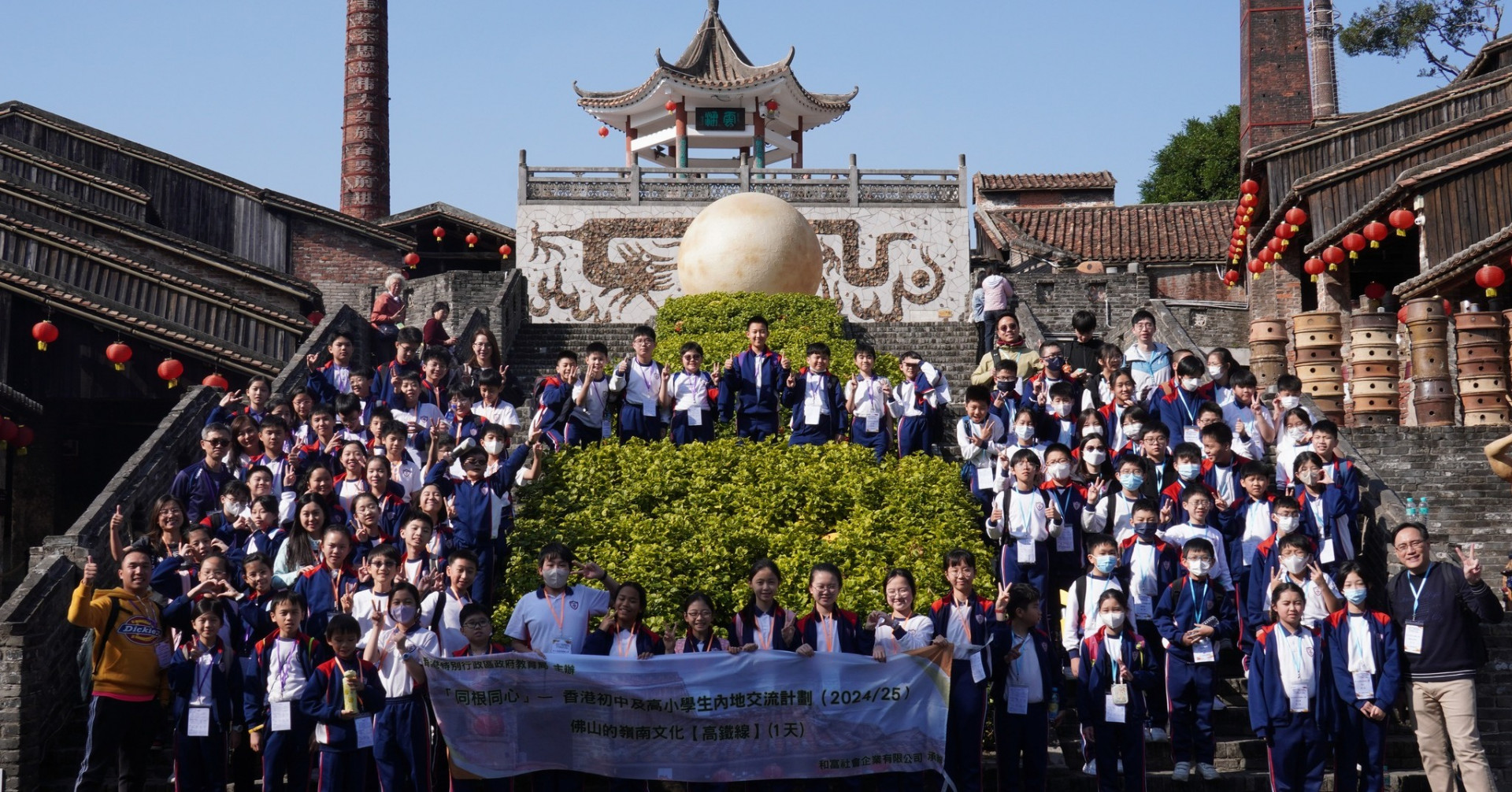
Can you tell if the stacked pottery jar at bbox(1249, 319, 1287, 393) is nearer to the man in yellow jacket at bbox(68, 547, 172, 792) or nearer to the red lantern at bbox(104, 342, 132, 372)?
the man in yellow jacket at bbox(68, 547, 172, 792)

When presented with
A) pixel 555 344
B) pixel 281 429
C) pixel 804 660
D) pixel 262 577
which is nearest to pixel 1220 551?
pixel 804 660

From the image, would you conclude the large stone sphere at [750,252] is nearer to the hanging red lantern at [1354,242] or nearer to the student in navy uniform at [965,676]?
the hanging red lantern at [1354,242]

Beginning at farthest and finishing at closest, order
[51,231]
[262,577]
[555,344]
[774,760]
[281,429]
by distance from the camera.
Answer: [555,344] → [51,231] → [281,429] → [262,577] → [774,760]

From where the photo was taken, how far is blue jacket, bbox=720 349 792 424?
1255 cm

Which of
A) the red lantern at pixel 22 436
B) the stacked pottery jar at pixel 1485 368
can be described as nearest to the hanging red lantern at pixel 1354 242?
the stacked pottery jar at pixel 1485 368

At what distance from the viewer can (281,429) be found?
36.5ft

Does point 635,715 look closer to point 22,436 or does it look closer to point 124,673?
point 124,673

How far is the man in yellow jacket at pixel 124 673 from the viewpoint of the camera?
8547 mm

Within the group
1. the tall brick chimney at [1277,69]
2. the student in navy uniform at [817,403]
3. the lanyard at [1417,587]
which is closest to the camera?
the lanyard at [1417,587]

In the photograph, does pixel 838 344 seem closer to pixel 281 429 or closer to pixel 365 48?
pixel 281 429

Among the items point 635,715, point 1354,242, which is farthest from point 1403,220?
point 635,715

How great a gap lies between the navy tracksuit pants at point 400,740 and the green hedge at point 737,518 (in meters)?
1.24

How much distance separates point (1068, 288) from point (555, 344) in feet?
28.9

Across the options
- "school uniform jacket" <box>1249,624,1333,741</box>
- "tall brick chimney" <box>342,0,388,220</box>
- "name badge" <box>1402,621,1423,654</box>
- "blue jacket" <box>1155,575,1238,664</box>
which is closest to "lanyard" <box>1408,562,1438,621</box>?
"name badge" <box>1402,621,1423,654</box>
